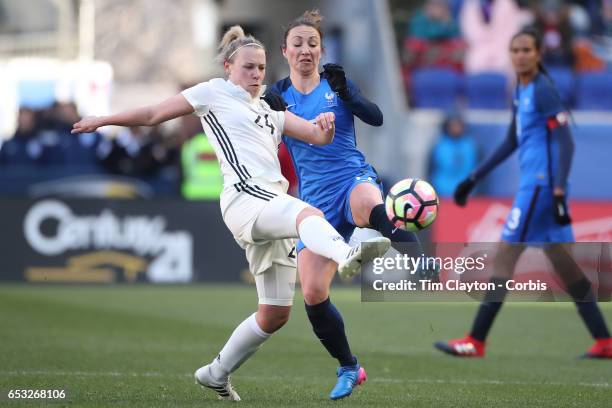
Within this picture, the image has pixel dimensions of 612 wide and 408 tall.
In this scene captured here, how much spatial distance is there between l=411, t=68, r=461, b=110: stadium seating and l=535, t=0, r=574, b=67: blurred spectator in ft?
5.41

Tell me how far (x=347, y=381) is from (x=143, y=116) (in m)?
1.92

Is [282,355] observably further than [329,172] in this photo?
Yes

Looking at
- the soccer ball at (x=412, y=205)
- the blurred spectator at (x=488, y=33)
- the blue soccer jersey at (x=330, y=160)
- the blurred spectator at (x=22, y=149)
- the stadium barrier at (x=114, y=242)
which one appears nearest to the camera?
the soccer ball at (x=412, y=205)

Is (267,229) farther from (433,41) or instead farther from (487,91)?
(433,41)

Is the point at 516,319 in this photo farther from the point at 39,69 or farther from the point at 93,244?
the point at 39,69

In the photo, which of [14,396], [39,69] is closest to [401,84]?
[14,396]

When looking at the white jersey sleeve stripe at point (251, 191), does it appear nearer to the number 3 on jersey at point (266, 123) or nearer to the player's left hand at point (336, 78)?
the number 3 on jersey at point (266, 123)

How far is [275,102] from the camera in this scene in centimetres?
714

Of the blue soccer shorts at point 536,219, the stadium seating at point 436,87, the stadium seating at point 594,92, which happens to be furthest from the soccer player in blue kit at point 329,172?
the stadium seating at point 594,92

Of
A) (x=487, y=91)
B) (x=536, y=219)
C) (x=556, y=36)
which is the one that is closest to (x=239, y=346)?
(x=536, y=219)

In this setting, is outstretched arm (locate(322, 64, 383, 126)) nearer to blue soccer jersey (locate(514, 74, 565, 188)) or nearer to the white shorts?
the white shorts

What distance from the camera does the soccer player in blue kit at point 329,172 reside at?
24.0ft

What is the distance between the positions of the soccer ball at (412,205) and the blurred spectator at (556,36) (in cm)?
1375

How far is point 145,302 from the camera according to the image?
14289 millimetres
